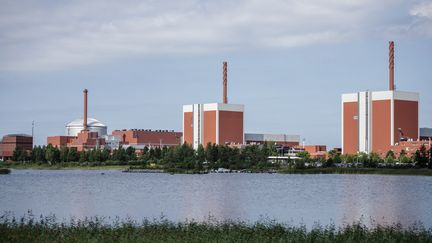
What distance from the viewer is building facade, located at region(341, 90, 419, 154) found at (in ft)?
456

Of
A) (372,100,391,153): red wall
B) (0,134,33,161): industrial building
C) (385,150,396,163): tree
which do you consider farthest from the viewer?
(0,134,33,161): industrial building

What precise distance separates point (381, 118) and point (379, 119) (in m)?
0.52

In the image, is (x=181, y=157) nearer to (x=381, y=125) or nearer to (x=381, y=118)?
(x=381, y=125)

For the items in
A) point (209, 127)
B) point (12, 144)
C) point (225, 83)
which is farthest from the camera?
point (12, 144)

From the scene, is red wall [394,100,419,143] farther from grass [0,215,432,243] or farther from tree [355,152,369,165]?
grass [0,215,432,243]

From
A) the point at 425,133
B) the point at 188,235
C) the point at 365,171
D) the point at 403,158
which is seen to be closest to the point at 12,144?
the point at 425,133

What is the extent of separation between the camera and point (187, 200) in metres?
55.0

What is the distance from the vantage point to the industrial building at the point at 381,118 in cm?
13912

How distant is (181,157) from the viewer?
473 feet

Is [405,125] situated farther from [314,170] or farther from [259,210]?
[259,210]

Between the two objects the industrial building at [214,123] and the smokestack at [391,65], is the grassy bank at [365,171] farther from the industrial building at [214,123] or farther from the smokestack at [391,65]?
the industrial building at [214,123]

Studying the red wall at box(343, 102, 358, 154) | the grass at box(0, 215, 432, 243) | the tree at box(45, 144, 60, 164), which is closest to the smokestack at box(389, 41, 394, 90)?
the red wall at box(343, 102, 358, 154)

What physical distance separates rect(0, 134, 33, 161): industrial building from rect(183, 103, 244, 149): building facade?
4677 centimetres

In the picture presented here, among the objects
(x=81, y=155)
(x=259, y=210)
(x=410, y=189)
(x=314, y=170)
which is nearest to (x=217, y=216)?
(x=259, y=210)
